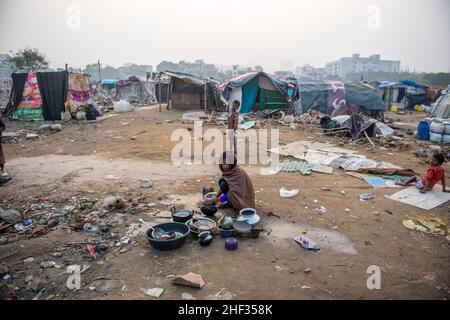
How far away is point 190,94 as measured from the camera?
18.0 meters

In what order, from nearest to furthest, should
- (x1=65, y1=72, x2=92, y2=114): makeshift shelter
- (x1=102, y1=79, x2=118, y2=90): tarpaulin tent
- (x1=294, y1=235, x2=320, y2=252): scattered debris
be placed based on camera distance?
(x1=294, y1=235, x2=320, y2=252): scattered debris < (x1=65, y1=72, x2=92, y2=114): makeshift shelter < (x1=102, y1=79, x2=118, y2=90): tarpaulin tent

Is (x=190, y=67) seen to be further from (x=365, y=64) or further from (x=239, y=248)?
(x=239, y=248)

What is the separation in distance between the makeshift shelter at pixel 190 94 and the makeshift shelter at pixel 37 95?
19.7ft

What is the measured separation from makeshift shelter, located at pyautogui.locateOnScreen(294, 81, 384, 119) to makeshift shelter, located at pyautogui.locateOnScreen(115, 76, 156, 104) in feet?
46.0

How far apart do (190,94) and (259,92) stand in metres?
4.46

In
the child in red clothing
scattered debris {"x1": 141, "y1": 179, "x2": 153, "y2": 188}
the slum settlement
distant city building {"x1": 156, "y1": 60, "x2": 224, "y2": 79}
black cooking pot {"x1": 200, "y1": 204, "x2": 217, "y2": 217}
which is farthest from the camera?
distant city building {"x1": 156, "y1": 60, "x2": 224, "y2": 79}

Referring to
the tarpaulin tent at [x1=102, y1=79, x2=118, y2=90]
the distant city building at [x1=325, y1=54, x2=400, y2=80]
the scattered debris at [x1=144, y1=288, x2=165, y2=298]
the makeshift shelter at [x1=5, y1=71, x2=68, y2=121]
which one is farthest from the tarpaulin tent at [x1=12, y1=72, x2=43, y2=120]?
the distant city building at [x1=325, y1=54, x2=400, y2=80]

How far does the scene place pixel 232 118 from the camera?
7.49 metres

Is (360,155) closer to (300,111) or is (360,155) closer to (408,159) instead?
(408,159)

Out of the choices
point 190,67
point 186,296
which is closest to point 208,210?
point 186,296

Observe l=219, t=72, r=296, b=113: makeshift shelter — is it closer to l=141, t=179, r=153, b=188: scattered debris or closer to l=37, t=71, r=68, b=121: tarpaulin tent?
l=37, t=71, r=68, b=121: tarpaulin tent

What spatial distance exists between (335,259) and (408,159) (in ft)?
19.8

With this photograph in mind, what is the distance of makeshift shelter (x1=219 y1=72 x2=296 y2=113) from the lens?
1570cm

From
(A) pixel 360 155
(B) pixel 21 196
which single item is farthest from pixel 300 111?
(B) pixel 21 196
